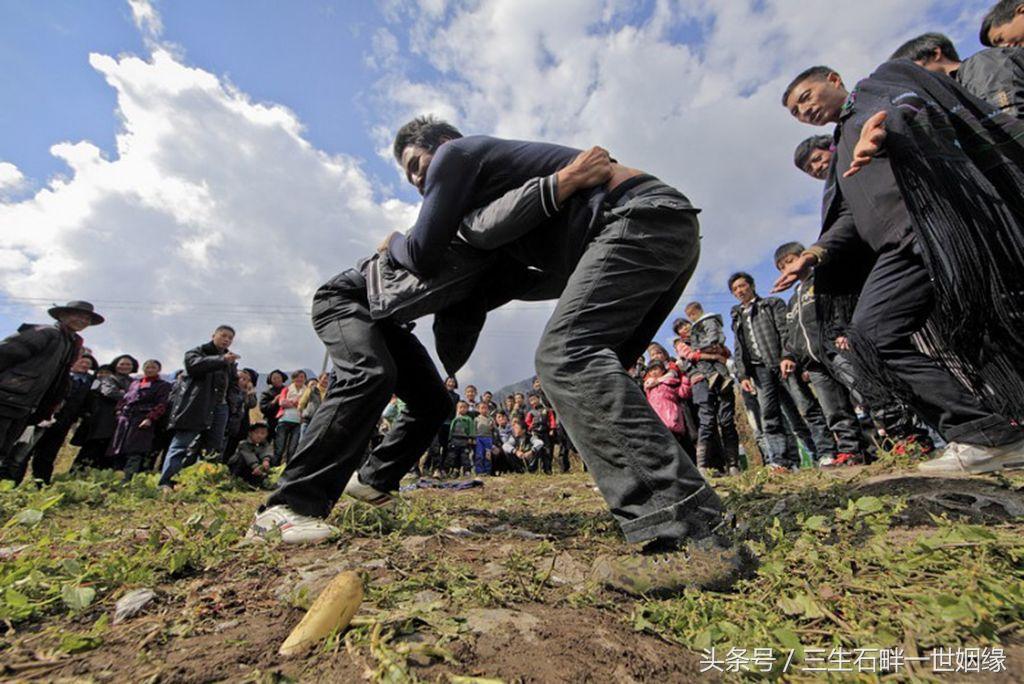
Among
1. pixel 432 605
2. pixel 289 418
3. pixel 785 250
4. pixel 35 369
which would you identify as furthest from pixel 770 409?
pixel 35 369

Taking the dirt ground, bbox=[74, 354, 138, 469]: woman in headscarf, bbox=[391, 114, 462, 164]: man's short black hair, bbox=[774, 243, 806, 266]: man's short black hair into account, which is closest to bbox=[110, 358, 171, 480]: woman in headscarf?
bbox=[74, 354, 138, 469]: woman in headscarf

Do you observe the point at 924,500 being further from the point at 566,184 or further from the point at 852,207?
the point at 566,184

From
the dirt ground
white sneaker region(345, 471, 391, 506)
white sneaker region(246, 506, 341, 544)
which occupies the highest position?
white sneaker region(345, 471, 391, 506)

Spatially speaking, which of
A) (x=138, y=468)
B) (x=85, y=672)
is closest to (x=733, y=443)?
(x=85, y=672)

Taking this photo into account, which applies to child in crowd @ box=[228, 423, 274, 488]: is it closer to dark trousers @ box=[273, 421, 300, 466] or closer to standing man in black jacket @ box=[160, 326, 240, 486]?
standing man in black jacket @ box=[160, 326, 240, 486]

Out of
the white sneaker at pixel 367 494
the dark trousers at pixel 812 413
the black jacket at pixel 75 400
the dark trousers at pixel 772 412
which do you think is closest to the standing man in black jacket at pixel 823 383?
the dark trousers at pixel 812 413

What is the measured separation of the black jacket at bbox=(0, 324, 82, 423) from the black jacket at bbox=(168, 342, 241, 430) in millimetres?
1089

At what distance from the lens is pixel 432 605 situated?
50.6 inches

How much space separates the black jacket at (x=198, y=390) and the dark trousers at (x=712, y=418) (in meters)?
5.78

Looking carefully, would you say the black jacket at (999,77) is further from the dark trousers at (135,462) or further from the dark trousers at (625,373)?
the dark trousers at (135,462)

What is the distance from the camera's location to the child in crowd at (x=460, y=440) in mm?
11070

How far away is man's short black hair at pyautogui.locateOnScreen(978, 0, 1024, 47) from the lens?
8.57 feet

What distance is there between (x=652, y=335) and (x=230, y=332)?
6.04m

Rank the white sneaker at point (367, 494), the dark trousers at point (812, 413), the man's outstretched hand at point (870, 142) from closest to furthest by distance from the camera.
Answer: the man's outstretched hand at point (870, 142), the white sneaker at point (367, 494), the dark trousers at point (812, 413)
